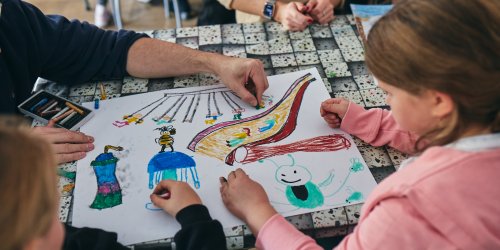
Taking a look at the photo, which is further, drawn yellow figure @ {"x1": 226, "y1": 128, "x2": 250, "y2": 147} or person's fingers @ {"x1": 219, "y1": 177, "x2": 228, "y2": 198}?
drawn yellow figure @ {"x1": 226, "y1": 128, "x2": 250, "y2": 147}

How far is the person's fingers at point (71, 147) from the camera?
2.69ft

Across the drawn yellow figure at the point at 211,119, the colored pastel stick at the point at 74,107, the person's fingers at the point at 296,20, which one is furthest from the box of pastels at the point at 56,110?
the person's fingers at the point at 296,20

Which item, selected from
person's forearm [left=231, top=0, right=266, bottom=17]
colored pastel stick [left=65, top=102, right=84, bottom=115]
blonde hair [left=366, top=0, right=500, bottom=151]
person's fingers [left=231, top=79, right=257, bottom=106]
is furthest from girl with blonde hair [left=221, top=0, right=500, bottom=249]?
person's forearm [left=231, top=0, right=266, bottom=17]

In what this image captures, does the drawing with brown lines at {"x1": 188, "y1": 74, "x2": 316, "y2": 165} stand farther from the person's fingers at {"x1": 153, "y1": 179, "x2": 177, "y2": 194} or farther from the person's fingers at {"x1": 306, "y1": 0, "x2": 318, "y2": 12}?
the person's fingers at {"x1": 306, "y1": 0, "x2": 318, "y2": 12}

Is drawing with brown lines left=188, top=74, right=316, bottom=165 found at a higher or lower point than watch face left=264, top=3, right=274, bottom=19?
lower

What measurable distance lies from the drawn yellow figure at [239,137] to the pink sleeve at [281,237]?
0.66 ft

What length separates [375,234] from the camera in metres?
0.60

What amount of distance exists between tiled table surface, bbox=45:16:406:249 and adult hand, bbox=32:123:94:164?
20mm

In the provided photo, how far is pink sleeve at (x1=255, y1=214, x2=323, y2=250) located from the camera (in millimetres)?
678

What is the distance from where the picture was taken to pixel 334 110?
2.92 ft

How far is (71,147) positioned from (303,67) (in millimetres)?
538

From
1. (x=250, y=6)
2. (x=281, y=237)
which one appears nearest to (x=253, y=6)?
(x=250, y=6)

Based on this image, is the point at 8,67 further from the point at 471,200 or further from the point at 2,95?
the point at 471,200

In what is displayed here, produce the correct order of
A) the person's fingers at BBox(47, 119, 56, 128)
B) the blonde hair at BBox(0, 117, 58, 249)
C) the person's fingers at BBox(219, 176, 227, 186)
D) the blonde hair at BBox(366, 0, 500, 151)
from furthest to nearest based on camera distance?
1. the person's fingers at BBox(47, 119, 56, 128)
2. the person's fingers at BBox(219, 176, 227, 186)
3. the blonde hair at BBox(366, 0, 500, 151)
4. the blonde hair at BBox(0, 117, 58, 249)
